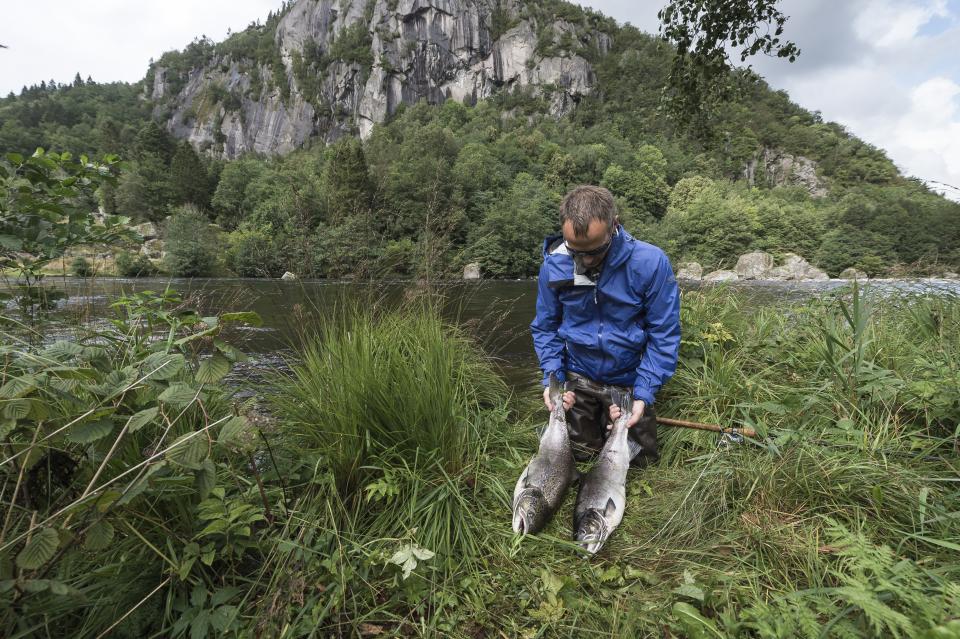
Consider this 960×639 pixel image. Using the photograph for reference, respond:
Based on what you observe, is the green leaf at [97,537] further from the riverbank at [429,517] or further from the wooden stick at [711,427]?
the wooden stick at [711,427]

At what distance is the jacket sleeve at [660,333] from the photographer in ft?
7.59

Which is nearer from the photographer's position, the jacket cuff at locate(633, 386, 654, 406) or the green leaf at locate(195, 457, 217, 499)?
the green leaf at locate(195, 457, 217, 499)

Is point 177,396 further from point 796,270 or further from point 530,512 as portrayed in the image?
point 796,270

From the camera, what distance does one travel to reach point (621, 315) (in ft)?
7.79

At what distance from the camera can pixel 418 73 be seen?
100375mm

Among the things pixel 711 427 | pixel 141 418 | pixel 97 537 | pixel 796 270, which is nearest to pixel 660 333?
pixel 711 427

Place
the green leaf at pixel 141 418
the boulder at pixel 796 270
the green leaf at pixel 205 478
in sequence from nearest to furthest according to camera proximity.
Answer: the green leaf at pixel 141 418, the green leaf at pixel 205 478, the boulder at pixel 796 270

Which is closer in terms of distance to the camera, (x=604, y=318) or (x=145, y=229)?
(x=604, y=318)

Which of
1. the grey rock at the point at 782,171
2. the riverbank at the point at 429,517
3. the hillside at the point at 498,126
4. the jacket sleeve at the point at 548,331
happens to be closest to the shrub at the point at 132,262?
the riverbank at the point at 429,517

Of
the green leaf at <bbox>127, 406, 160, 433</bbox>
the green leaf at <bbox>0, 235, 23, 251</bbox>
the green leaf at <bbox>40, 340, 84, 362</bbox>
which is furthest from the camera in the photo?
the green leaf at <bbox>0, 235, 23, 251</bbox>

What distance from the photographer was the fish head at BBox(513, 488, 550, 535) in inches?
75.0

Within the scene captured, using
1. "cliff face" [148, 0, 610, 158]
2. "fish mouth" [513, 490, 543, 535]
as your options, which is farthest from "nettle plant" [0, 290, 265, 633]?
"cliff face" [148, 0, 610, 158]

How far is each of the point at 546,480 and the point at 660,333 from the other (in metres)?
1.11

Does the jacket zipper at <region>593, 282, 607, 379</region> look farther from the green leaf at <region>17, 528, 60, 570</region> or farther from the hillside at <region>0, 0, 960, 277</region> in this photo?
the hillside at <region>0, 0, 960, 277</region>
